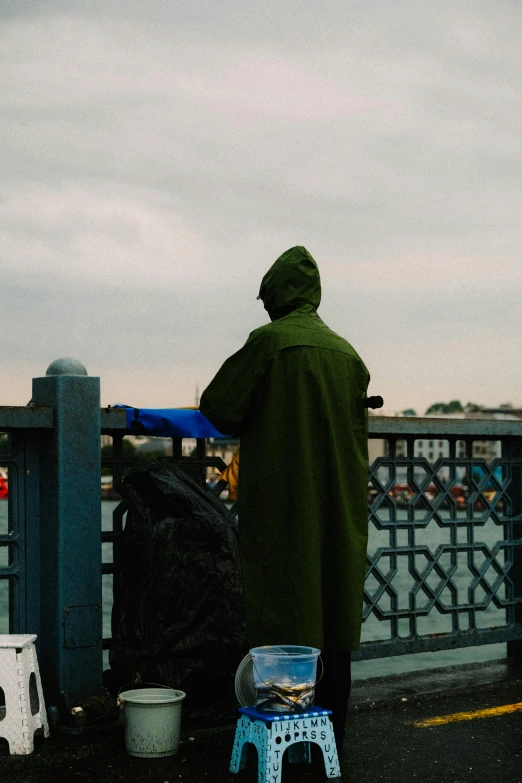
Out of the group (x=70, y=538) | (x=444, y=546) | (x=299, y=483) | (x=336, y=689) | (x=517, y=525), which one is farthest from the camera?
(x=517, y=525)

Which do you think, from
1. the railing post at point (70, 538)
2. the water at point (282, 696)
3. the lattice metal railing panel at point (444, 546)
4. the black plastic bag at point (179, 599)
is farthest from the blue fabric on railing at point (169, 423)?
the water at point (282, 696)

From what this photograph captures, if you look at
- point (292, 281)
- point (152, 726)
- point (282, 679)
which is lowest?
point (152, 726)

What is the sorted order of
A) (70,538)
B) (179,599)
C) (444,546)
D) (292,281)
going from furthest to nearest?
1. (444,546)
2. (70,538)
3. (179,599)
4. (292,281)

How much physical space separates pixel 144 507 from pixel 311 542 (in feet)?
3.25

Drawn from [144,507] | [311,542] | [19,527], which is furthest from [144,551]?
[311,542]

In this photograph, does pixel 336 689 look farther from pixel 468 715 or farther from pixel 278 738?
pixel 468 715

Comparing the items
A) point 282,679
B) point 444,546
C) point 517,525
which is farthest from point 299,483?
point 517,525

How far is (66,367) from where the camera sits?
4.61 meters

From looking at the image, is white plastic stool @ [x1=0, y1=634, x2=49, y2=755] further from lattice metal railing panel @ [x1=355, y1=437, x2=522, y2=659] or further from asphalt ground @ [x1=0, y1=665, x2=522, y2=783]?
lattice metal railing panel @ [x1=355, y1=437, x2=522, y2=659]

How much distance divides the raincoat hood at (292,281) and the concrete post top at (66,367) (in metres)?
1.02

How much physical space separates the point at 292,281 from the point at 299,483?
2.68ft

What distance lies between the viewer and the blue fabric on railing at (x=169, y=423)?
4.80m

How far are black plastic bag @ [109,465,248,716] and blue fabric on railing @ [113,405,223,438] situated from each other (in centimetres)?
33

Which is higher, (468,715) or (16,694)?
(16,694)
